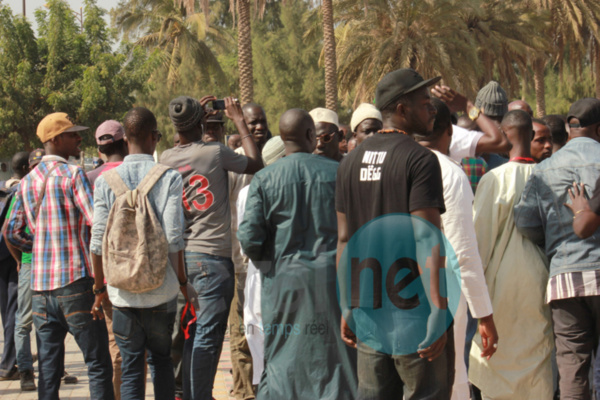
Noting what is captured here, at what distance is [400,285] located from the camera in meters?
3.11

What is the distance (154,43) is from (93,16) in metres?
12.5

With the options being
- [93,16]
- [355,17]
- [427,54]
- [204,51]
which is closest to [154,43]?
[204,51]

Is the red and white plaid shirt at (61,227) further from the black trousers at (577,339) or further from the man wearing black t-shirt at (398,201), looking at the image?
the black trousers at (577,339)

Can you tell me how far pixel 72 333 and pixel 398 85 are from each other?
2.79 m

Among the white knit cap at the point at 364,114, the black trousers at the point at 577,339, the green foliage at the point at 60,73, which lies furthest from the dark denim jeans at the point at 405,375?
the green foliage at the point at 60,73

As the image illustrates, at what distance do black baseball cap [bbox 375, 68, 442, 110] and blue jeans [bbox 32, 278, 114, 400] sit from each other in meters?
2.50

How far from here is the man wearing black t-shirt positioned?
303cm

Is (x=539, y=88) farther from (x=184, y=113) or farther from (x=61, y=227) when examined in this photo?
(x=61, y=227)

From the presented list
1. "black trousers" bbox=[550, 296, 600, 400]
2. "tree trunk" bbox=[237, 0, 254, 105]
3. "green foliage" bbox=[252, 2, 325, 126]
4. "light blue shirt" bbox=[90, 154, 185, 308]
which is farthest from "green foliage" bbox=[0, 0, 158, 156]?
"black trousers" bbox=[550, 296, 600, 400]

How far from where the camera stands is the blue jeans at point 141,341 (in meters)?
4.26

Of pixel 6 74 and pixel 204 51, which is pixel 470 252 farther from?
pixel 204 51

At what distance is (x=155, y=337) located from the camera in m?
4.31

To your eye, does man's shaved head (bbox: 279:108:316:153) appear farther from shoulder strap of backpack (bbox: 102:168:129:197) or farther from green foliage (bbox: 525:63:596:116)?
green foliage (bbox: 525:63:596:116)

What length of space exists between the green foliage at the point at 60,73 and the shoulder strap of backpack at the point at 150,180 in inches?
846
